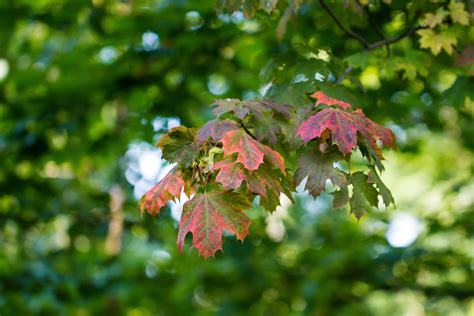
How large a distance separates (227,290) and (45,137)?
2544 mm

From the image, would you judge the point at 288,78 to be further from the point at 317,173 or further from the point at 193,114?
the point at 193,114

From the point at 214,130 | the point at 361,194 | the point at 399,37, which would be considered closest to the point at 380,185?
the point at 361,194

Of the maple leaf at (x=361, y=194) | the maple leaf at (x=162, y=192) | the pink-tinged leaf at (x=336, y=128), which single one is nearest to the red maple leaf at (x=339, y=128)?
the pink-tinged leaf at (x=336, y=128)

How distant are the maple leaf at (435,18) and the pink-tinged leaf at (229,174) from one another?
165 centimetres

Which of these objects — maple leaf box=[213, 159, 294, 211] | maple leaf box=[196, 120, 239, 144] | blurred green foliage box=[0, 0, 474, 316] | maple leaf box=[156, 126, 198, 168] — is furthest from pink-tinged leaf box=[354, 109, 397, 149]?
blurred green foliage box=[0, 0, 474, 316]

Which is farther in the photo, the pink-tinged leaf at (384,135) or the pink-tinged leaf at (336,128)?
the pink-tinged leaf at (384,135)

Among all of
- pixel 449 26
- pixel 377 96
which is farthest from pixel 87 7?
pixel 449 26

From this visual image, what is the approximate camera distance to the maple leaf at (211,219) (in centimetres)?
209

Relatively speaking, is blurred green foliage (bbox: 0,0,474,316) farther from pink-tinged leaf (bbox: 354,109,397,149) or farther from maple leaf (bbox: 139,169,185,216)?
maple leaf (bbox: 139,169,185,216)

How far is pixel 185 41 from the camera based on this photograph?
4.69 m

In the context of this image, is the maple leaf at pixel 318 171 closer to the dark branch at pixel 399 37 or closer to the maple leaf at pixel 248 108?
the maple leaf at pixel 248 108

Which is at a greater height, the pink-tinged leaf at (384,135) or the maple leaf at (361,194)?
the pink-tinged leaf at (384,135)

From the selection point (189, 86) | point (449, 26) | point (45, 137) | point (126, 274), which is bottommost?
point (126, 274)

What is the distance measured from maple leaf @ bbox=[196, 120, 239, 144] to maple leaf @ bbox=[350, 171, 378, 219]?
0.48 meters
